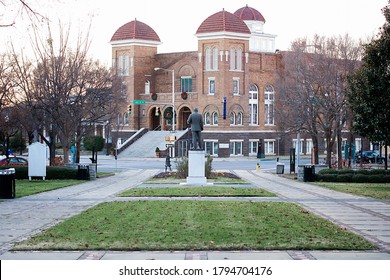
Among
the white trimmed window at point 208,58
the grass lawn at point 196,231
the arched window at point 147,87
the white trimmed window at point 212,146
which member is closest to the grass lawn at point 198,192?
the grass lawn at point 196,231

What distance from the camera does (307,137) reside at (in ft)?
289

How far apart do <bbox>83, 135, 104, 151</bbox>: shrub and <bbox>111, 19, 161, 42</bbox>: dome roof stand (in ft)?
44.7

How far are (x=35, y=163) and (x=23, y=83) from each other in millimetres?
12274

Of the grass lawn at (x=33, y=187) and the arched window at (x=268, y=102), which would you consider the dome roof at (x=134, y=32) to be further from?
the grass lawn at (x=33, y=187)

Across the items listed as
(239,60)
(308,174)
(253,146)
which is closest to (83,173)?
(308,174)

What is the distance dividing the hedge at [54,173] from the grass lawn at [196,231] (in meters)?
19.4

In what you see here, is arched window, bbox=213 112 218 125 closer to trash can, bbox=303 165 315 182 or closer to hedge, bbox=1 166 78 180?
trash can, bbox=303 165 315 182

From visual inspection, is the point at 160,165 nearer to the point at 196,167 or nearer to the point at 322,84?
the point at 322,84

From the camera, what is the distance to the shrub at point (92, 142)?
87125 millimetres

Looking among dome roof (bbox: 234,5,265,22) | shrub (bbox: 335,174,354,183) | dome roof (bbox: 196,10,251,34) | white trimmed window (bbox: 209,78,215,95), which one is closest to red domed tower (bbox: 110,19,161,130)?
dome roof (bbox: 196,10,251,34)

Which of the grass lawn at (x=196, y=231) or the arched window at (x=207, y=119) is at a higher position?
the arched window at (x=207, y=119)

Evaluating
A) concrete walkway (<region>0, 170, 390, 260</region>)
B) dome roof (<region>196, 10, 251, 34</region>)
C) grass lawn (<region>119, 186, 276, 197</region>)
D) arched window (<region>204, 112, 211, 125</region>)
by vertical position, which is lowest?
concrete walkway (<region>0, 170, 390, 260</region>)

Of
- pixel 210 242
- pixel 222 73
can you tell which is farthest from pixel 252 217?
pixel 222 73

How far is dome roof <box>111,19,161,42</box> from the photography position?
9019 cm
